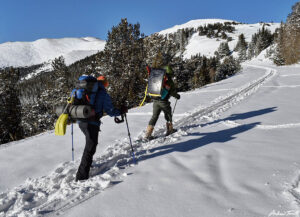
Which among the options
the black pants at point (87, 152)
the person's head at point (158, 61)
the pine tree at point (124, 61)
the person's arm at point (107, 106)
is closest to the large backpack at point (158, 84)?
the person's arm at point (107, 106)

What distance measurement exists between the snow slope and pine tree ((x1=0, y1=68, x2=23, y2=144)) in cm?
2321

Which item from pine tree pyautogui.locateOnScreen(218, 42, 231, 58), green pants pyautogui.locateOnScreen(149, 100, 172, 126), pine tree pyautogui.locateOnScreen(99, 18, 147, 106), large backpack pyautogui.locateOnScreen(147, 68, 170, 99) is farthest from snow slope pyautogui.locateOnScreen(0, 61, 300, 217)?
pine tree pyautogui.locateOnScreen(218, 42, 231, 58)

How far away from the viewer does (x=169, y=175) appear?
3848 millimetres

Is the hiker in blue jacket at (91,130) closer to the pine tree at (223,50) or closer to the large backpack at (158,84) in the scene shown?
the large backpack at (158,84)

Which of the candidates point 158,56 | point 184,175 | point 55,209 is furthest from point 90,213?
point 158,56

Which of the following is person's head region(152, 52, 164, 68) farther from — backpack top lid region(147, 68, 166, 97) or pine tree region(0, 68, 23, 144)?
backpack top lid region(147, 68, 166, 97)

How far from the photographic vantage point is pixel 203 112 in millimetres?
9297

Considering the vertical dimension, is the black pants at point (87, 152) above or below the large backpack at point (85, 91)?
below

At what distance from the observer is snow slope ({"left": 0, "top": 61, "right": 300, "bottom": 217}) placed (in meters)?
2.91

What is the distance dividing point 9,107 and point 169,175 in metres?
29.3

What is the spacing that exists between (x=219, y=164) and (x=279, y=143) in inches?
84.6

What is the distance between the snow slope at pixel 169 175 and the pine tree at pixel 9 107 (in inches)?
914

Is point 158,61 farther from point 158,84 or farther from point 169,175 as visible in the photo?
point 169,175

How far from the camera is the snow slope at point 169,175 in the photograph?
291 centimetres
